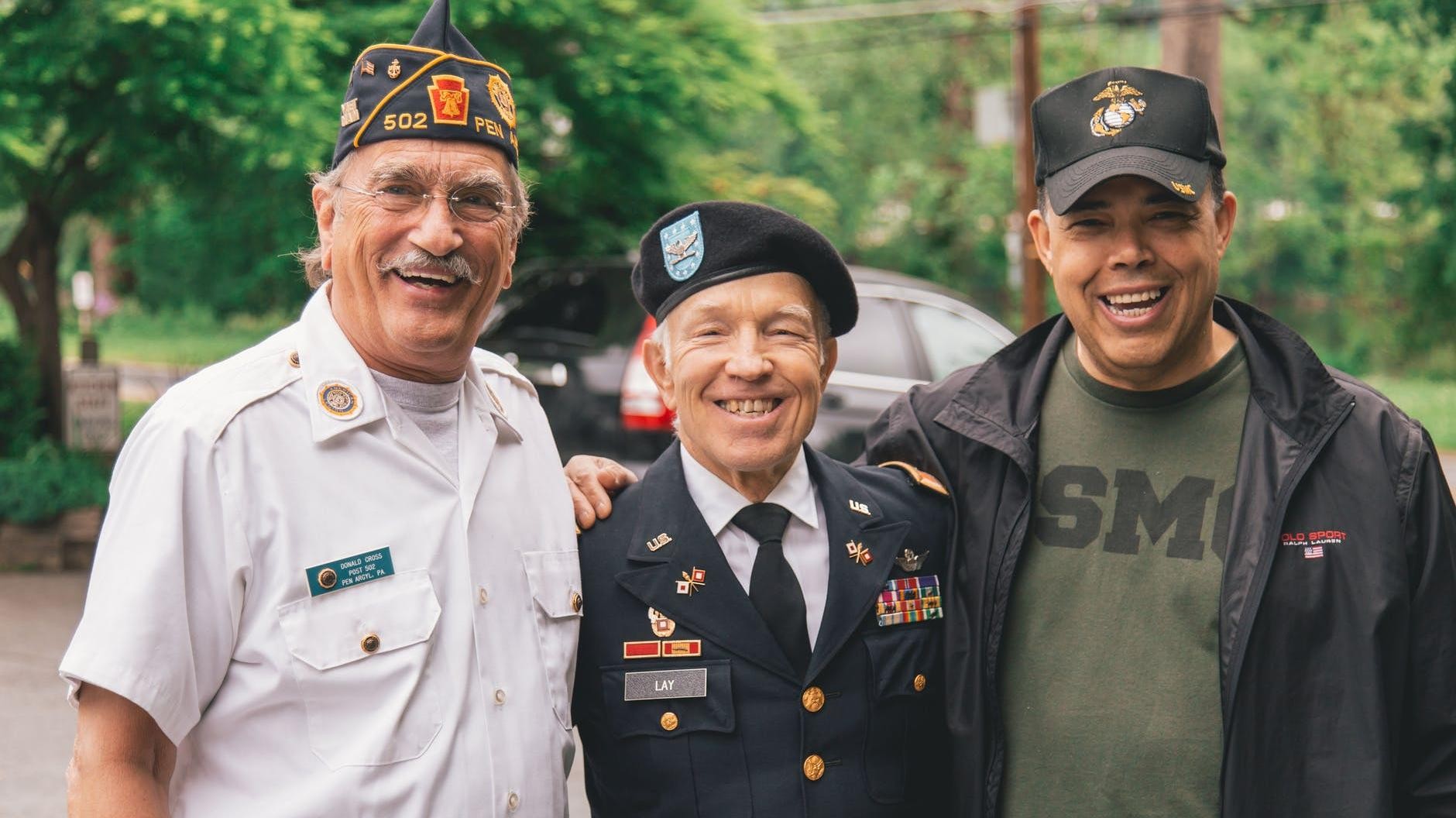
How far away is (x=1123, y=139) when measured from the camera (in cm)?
246

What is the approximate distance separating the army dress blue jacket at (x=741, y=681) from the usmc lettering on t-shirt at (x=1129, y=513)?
28 centimetres

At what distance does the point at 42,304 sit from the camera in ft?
35.6

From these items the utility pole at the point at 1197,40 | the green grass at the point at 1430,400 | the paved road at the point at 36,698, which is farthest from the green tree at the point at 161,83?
the green grass at the point at 1430,400

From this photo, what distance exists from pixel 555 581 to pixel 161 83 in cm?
677

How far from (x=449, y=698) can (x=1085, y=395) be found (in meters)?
1.30

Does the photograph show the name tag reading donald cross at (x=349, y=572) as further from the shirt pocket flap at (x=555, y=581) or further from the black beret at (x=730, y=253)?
the black beret at (x=730, y=253)

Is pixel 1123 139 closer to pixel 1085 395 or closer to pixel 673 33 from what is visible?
pixel 1085 395

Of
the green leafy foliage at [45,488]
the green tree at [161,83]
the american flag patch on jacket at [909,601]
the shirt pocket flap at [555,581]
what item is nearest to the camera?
the shirt pocket flap at [555,581]

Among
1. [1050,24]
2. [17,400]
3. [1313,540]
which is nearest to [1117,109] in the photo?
[1313,540]

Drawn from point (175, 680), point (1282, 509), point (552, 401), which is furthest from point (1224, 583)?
point (552, 401)

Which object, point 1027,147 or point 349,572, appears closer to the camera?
point 349,572

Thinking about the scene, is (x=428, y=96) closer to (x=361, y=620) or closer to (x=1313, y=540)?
(x=361, y=620)

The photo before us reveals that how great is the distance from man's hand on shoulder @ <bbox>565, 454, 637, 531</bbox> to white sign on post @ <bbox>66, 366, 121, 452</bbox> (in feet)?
30.1

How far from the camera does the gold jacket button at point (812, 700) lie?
2.40m
